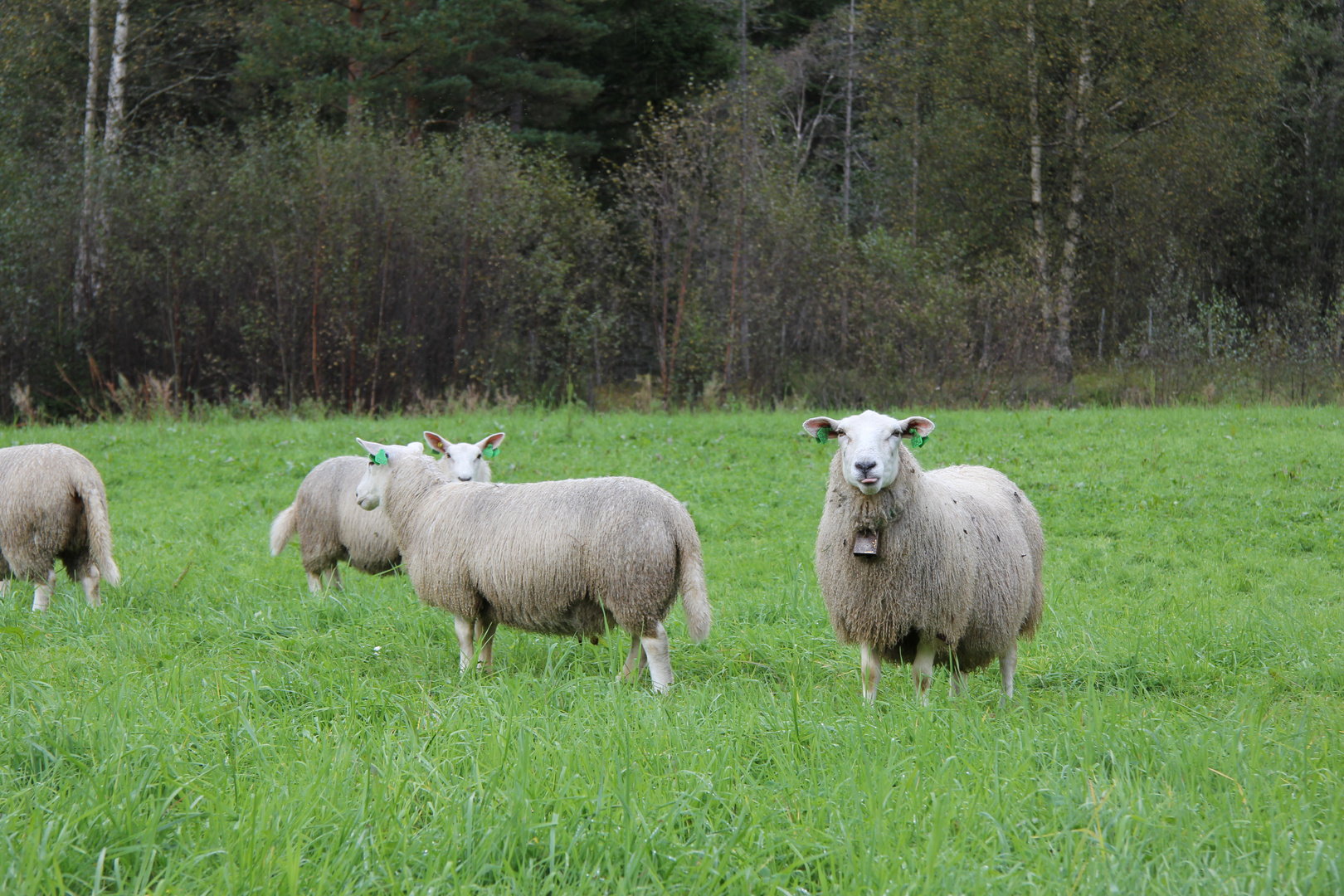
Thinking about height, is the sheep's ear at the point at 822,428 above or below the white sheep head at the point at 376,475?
above

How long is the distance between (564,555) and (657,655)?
63 centimetres

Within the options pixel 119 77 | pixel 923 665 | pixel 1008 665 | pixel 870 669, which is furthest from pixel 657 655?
pixel 119 77

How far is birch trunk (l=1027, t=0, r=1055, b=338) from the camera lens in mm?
21297

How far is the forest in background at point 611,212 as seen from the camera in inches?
685

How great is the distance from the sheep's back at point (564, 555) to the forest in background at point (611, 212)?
10.1 m

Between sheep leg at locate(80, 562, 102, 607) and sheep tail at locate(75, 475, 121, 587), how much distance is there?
0.07 m

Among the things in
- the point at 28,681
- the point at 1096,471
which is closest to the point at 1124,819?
the point at 28,681

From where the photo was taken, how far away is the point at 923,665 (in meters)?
4.50

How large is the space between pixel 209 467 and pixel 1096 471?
32.6 ft

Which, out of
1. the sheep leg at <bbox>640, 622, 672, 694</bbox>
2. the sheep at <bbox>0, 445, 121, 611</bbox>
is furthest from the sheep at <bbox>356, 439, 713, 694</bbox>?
the sheep at <bbox>0, 445, 121, 611</bbox>

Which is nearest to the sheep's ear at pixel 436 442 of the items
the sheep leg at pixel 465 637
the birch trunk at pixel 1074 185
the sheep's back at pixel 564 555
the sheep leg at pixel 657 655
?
the sheep's back at pixel 564 555

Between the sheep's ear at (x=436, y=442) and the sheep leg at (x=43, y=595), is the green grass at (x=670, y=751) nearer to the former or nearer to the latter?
the sheep leg at (x=43, y=595)

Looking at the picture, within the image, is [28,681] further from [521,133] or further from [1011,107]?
[1011,107]

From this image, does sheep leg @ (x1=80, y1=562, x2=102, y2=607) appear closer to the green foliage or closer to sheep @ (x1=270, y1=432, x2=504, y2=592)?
sheep @ (x1=270, y1=432, x2=504, y2=592)
